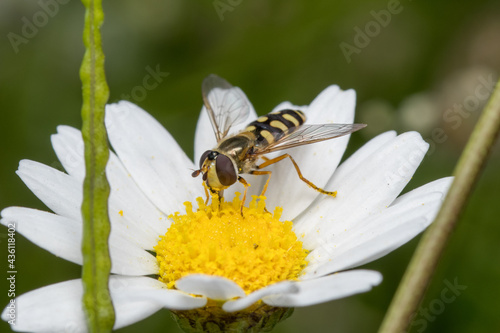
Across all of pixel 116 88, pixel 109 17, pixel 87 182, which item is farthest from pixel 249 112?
pixel 87 182

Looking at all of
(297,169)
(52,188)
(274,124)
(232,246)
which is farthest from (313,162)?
(52,188)

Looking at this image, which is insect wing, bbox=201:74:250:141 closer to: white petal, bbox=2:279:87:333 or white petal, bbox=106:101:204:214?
white petal, bbox=106:101:204:214

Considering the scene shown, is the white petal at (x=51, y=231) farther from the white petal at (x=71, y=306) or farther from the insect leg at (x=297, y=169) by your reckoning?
the insect leg at (x=297, y=169)

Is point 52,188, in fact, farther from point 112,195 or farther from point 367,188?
point 367,188

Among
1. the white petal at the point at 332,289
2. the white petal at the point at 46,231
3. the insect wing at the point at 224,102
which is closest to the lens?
the white petal at the point at 332,289

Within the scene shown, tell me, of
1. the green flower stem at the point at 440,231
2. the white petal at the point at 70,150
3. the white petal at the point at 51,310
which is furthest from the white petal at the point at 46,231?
the green flower stem at the point at 440,231

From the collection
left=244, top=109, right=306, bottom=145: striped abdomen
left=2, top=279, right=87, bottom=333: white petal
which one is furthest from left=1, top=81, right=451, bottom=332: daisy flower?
left=244, top=109, right=306, bottom=145: striped abdomen
